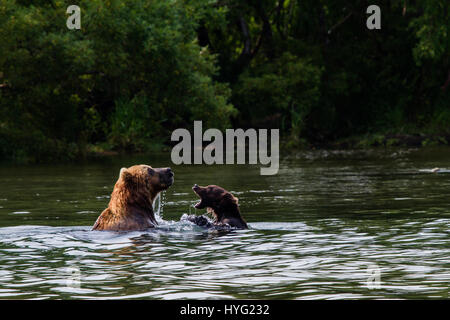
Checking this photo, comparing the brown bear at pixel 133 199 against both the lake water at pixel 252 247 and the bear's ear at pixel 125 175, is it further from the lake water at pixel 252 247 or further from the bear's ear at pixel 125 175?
the lake water at pixel 252 247

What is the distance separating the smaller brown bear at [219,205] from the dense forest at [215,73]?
19.8 meters

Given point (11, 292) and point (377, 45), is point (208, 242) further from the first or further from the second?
point (377, 45)

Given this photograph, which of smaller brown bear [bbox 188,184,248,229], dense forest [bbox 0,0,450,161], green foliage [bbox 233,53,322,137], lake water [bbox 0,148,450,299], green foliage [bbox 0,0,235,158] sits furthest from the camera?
green foliage [bbox 233,53,322,137]

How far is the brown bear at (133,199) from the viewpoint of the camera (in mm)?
12453

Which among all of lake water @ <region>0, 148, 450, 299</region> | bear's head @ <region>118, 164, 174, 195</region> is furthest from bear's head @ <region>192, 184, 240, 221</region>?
bear's head @ <region>118, 164, 174, 195</region>

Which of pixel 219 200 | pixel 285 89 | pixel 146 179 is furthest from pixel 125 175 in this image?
pixel 285 89

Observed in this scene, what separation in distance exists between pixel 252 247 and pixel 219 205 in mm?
2122

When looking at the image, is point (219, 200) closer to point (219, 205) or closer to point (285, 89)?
point (219, 205)

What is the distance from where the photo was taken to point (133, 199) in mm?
12586

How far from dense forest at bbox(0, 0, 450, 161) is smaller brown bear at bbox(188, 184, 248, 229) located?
1982 centimetres

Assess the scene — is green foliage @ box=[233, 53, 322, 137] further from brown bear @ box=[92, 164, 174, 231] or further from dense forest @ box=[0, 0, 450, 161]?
brown bear @ box=[92, 164, 174, 231]

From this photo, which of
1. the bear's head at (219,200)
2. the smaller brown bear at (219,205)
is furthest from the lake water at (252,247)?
the bear's head at (219,200)

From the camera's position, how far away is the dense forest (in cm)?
3338

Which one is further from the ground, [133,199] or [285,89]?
[285,89]
